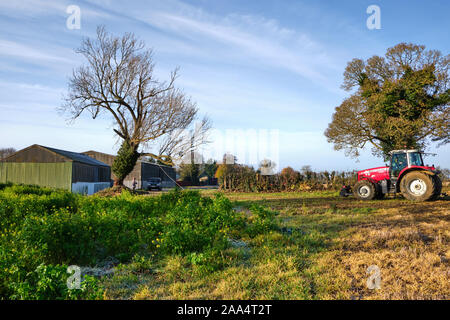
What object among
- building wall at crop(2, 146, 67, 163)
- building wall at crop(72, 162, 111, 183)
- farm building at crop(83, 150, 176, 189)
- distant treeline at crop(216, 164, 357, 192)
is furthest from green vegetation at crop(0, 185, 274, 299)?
farm building at crop(83, 150, 176, 189)

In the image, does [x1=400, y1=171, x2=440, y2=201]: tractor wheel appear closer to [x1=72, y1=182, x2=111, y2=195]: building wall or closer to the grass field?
the grass field

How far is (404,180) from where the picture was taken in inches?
502

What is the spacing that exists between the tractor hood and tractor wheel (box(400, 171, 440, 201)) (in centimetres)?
114

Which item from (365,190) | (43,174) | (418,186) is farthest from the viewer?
(43,174)

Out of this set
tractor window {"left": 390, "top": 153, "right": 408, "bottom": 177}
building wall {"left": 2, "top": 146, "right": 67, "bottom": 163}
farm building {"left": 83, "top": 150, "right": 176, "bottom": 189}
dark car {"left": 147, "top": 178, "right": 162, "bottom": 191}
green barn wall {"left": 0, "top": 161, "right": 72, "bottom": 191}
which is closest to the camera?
tractor window {"left": 390, "top": 153, "right": 408, "bottom": 177}

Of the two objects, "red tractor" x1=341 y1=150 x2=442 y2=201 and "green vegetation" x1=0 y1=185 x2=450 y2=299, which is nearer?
"green vegetation" x1=0 y1=185 x2=450 y2=299

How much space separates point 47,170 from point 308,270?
1012 inches

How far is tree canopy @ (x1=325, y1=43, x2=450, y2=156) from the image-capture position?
2372 cm

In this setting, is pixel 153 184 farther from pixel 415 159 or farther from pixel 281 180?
pixel 415 159

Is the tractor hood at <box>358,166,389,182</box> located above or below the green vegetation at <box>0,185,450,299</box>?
above

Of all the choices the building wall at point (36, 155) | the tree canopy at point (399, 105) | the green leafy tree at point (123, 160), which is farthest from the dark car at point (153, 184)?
the tree canopy at point (399, 105)

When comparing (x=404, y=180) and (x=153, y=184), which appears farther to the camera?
(x=153, y=184)

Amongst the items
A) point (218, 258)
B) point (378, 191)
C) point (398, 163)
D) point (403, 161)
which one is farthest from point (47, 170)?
point (403, 161)
